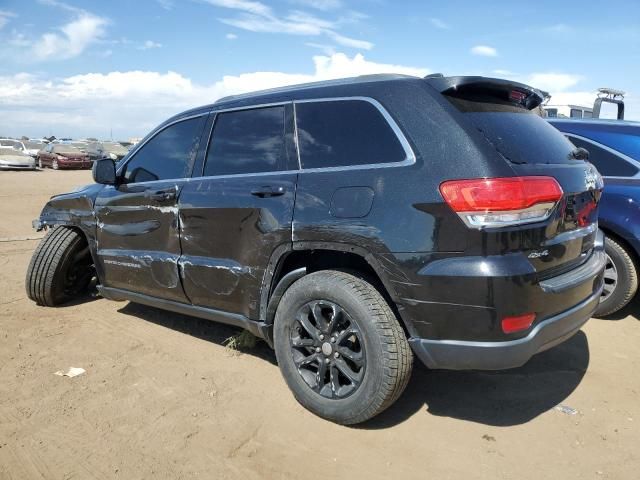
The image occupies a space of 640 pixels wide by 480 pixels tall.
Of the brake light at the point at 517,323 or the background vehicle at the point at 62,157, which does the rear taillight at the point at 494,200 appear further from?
the background vehicle at the point at 62,157

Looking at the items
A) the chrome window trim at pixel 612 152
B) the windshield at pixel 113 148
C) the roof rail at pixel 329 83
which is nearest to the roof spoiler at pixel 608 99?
the chrome window trim at pixel 612 152

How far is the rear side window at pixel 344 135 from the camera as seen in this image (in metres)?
2.66

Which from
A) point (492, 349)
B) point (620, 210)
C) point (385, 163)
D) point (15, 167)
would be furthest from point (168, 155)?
point (15, 167)

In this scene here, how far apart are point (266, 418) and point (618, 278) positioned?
3247 mm

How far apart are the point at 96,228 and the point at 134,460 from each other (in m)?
2.42

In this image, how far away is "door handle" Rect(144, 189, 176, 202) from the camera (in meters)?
3.64

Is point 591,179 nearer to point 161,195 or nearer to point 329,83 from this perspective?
point 329,83

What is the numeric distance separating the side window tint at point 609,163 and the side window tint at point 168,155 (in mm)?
3427

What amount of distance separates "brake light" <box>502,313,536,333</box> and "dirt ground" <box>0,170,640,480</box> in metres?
0.70

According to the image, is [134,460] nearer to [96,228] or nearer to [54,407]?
[54,407]

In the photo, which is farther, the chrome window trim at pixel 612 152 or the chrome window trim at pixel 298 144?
the chrome window trim at pixel 612 152

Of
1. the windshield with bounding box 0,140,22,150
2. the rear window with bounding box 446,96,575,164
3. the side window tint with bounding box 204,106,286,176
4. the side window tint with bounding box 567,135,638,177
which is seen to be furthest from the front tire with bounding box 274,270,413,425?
the windshield with bounding box 0,140,22,150

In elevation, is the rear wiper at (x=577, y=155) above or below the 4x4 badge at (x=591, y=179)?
above

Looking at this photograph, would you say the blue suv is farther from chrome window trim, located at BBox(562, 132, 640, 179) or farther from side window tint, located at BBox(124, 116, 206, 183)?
side window tint, located at BBox(124, 116, 206, 183)
